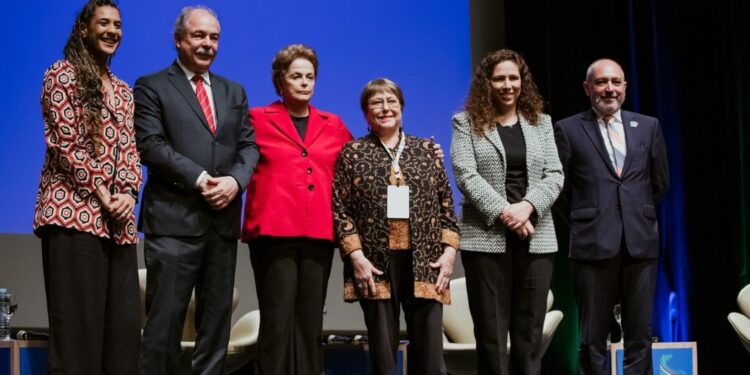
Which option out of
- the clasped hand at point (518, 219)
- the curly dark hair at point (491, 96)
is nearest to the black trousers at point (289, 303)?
the clasped hand at point (518, 219)

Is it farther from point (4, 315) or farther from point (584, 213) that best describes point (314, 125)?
point (4, 315)

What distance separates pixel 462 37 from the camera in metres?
5.73

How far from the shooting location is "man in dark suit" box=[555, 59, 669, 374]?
3.93 metres

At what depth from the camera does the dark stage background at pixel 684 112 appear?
5422mm

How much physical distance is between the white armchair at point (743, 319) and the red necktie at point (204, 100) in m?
2.80

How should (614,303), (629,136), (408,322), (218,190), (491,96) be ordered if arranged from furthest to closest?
(629,136), (614,303), (491,96), (408,322), (218,190)

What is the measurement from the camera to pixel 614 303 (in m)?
3.96

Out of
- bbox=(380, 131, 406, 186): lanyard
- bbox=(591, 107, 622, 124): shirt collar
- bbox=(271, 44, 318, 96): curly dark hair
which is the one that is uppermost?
bbox=(271, 44, 318, 96): curly dark hair

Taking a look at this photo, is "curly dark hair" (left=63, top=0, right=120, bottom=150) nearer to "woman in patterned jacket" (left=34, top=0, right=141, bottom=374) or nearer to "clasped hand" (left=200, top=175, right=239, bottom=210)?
"woman in patterned jacket" (left=34, top=0, right=141, bottom=374)

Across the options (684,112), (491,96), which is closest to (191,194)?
(491,96)

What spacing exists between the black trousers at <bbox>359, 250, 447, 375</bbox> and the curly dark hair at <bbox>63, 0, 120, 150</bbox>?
3.85 feet

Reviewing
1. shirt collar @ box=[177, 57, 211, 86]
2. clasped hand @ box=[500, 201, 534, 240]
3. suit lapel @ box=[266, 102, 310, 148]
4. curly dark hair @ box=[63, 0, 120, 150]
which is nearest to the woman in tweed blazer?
clasped hand @ box=[500, 201, 534, 240]

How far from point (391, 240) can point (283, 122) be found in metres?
0.64

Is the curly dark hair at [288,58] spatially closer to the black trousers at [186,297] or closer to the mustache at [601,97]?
the black trousers at [186,297]
